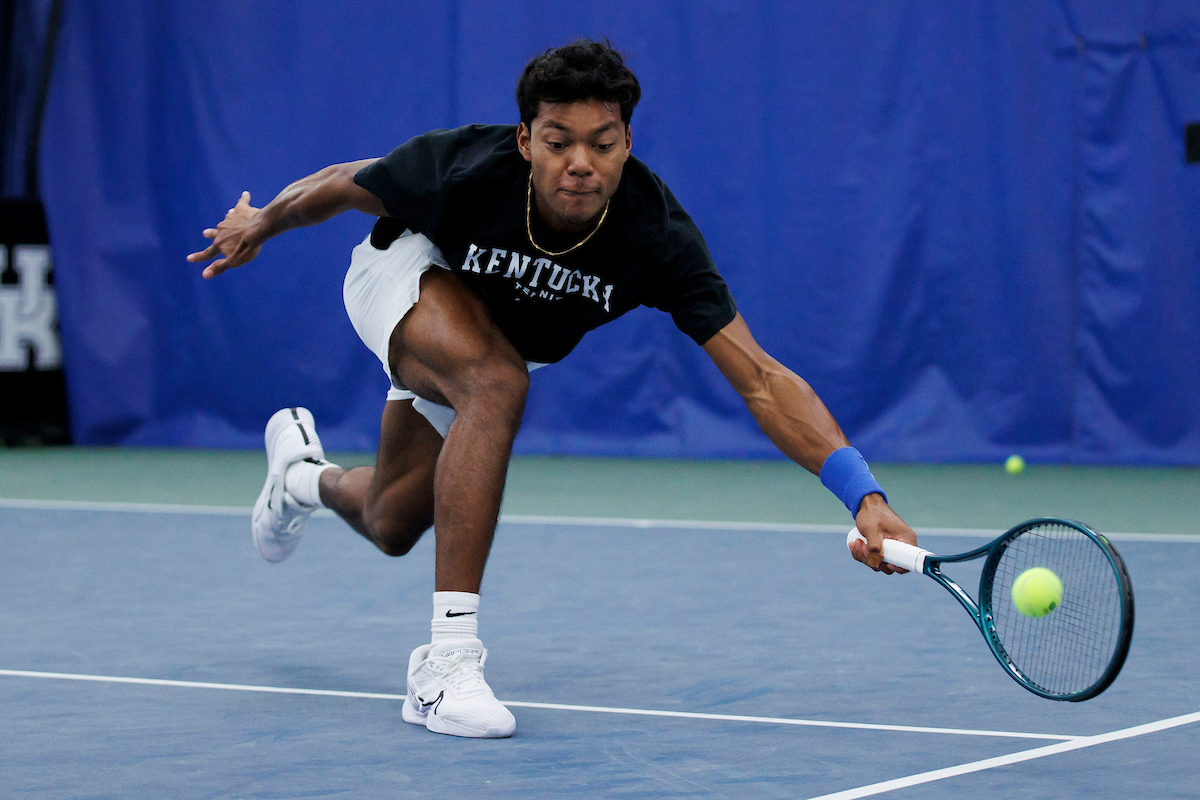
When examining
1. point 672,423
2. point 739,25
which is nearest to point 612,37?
point 739,25

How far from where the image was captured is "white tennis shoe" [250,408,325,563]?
371cm

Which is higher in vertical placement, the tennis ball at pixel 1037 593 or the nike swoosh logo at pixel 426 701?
the tennis ball at pixel 1037 593

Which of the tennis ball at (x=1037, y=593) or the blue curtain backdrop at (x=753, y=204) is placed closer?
the tennis ball at (x=1037, y=593)

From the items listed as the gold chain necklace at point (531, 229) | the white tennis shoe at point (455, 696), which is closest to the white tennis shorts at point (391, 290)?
the gold chain necklace at point (531, 229)

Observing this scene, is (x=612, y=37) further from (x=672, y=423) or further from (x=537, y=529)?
(x=537, y=529)

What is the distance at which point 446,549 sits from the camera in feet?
8.73

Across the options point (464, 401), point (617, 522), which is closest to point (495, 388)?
point (464, 401)

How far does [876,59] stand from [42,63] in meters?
4.64

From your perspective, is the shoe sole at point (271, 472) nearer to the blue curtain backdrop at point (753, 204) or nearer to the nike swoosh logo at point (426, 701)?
the nike swoosh logo at point (426, 701)

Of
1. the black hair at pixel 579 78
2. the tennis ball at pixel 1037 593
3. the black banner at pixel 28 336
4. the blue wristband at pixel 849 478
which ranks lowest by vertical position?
the black banner at pixel 28 336

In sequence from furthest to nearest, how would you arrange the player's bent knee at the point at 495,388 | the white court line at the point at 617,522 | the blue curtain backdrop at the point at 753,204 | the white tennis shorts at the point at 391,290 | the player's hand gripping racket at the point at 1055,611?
the blue curtain backdrop at the point at 753,204, the white court line at the point at 617,522, the white tennis shorts at the point at 391,290, the player's bent knee at the point at 495,388, the player's hand gripping racket at the point at 1055,611

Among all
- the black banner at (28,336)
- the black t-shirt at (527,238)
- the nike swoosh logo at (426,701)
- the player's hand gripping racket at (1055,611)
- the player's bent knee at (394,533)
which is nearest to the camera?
the player's hand gripping racket at (1055,611)

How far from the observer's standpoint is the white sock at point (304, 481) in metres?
3.61

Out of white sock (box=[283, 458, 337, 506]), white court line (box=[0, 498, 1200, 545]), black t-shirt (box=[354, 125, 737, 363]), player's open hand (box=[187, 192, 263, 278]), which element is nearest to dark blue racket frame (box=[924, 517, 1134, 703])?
black t-shirt (box=[354, 125, 737, 363])
